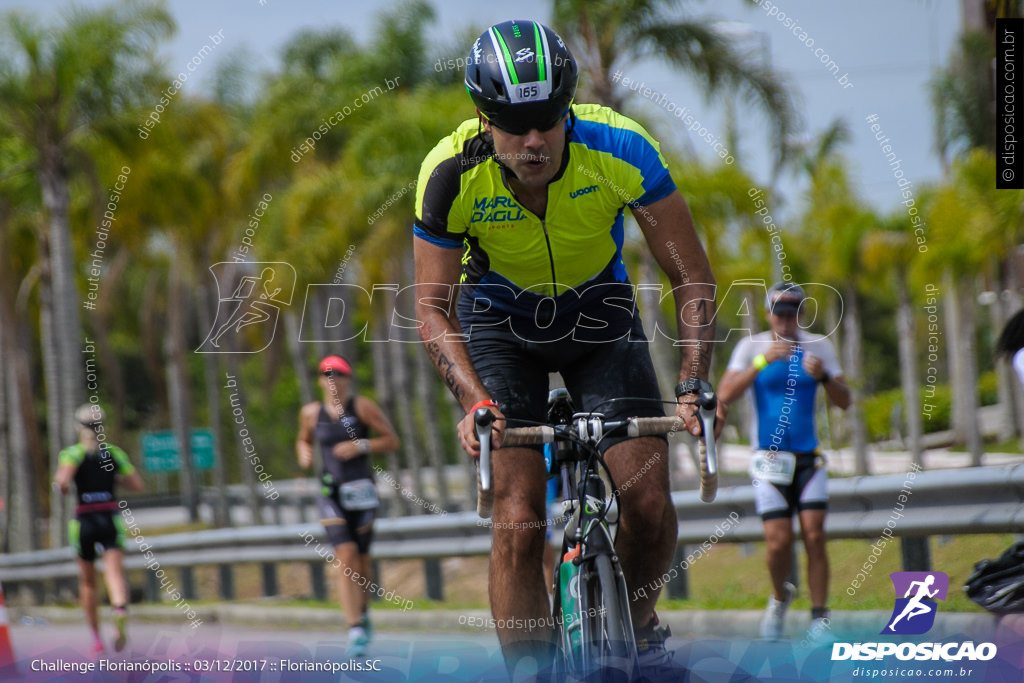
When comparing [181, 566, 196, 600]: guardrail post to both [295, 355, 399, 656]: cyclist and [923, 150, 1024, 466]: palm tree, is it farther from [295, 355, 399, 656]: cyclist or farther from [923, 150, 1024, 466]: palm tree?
[923, 150, 1024, 466]: palm tree

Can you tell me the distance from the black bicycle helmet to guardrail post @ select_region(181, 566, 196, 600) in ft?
33.7

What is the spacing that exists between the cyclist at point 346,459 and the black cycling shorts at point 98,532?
1984 millimetres

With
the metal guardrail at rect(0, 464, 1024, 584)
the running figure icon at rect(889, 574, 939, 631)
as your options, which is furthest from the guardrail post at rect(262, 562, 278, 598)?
the running figure icon at rect(889, 574, 939, 631)

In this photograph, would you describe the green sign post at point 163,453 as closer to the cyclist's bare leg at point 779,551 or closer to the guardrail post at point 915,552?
the cyclist's bare leg at point 779,551

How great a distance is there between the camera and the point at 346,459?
327 inches

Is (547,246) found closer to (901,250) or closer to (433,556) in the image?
(433,556)

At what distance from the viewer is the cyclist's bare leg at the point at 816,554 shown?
247 inches

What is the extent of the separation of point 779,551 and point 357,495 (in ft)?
10.8

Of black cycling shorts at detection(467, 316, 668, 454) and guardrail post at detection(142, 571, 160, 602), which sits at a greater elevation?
black cycling shorts at detection(467, 316, 668, 454)

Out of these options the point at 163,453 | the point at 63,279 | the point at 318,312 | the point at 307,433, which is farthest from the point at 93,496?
the point at 318,312

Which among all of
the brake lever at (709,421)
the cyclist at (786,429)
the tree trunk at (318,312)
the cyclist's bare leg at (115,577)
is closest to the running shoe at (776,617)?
the cyclist at (786,429)

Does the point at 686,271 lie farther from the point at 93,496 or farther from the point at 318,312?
the point at 318,312

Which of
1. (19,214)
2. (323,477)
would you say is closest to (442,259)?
(323,477)

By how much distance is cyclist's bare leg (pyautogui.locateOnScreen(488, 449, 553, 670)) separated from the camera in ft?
11.3
